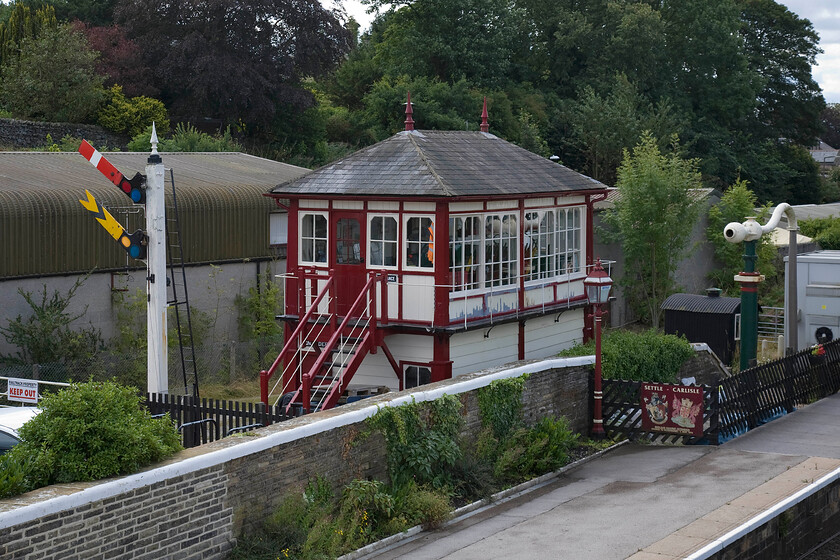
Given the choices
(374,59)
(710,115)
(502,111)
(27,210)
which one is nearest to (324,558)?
(27,210)

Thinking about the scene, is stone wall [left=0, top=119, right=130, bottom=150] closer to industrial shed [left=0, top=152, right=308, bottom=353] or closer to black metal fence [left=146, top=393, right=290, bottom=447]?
industrial shed [left=0, top=152, right=308, bottom=353]

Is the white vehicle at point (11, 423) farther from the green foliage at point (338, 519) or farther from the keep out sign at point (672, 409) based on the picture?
the keep out sign at point (672, 409)

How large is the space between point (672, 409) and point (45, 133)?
2870cm

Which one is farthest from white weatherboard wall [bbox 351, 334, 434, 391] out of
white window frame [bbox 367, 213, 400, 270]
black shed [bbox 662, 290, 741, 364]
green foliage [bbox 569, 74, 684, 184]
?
green foliage [bbox 569, 74, 684, 184]

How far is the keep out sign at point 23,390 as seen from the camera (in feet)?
56.4

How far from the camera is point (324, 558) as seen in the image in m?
12.1

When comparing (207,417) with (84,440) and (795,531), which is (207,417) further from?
(795,531)

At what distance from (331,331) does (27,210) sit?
7450 mm

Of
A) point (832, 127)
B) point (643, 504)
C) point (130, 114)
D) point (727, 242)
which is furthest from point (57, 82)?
point (832, 127)

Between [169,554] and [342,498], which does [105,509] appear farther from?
[342,498]

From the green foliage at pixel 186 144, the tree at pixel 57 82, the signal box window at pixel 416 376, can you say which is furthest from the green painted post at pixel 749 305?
the tree at pixel 57 82

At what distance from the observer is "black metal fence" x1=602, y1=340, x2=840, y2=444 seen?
18.6 m

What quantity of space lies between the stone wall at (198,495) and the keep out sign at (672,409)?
4.46 meters

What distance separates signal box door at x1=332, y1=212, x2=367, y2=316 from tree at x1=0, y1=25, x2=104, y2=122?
24422 millimetres
